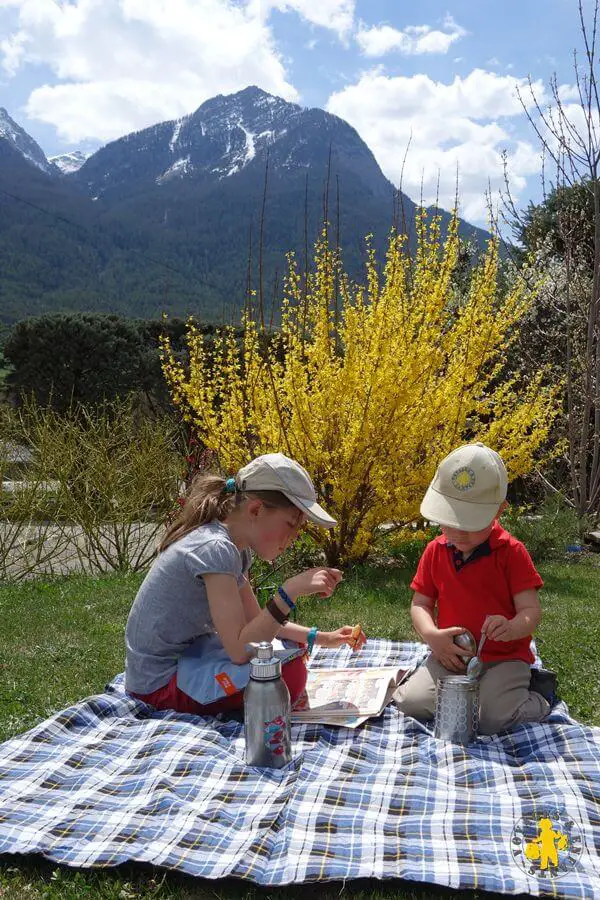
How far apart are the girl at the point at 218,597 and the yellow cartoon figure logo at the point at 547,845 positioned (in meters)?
0.89

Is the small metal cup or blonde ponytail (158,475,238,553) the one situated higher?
blonde ponytail (158,475,238,553)

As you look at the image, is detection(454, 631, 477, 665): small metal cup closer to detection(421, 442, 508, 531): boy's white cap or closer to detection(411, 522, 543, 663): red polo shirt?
detection(411, 522, 543, 663): red polo shirt

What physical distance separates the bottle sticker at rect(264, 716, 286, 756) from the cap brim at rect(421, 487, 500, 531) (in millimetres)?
884

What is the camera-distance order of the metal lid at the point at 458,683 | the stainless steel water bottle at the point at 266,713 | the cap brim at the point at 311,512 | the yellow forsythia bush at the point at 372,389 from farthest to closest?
the yellow forsythia bush at the point at 372,389, the cap brim at the point at 311,512, the metal lid at the point at 458,683, the stainless steel water bottle at the point at 266,713

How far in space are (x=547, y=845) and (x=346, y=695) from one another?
1.15m

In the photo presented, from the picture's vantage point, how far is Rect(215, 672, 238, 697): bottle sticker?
8.93 feet

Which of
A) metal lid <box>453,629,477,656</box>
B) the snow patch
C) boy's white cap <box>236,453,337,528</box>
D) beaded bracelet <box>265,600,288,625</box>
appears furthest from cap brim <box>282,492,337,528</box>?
the snow patch

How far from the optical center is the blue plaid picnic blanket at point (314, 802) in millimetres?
1978

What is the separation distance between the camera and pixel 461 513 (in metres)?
2.87

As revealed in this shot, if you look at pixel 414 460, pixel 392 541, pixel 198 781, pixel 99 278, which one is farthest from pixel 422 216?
pixel 99 278

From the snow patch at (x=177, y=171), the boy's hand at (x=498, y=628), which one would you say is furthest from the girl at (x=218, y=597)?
the snow patch at (x=177, y=171)

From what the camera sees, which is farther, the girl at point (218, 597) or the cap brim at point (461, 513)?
the cap brim at point (461, 513)

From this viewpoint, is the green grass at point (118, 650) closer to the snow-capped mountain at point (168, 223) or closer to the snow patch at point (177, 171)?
the snow-capped mountain at point (168, 223)

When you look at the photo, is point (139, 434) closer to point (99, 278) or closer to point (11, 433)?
point (11, 433)
